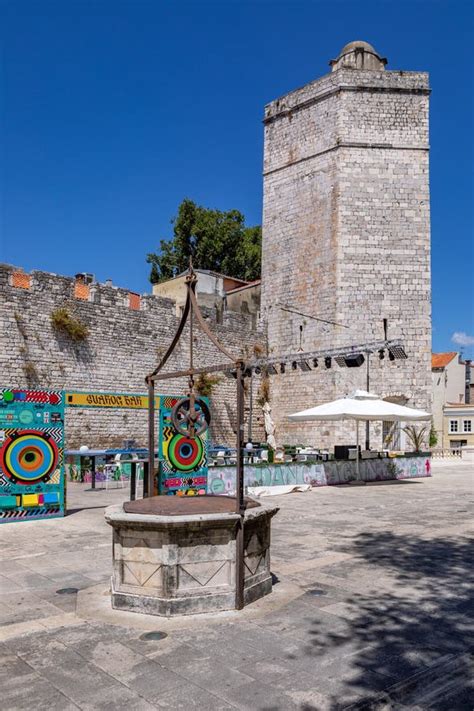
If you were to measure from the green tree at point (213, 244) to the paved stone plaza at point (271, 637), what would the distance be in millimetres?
31401

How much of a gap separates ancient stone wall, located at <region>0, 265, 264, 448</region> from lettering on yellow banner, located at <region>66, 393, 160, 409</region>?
21.7ft

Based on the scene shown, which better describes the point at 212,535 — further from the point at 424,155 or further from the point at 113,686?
the point at 424,155

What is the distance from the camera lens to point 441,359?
4188cm

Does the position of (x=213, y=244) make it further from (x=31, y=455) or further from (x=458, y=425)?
(x=31, y=455)

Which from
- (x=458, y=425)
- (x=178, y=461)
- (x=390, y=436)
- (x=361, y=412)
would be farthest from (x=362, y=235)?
(x=458, y=425)

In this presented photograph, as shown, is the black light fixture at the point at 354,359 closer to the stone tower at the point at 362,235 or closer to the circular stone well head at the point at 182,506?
the stone tower at the point at 362,235

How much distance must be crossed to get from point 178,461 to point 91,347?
7739mm

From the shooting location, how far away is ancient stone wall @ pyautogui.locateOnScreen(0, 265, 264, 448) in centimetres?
1634

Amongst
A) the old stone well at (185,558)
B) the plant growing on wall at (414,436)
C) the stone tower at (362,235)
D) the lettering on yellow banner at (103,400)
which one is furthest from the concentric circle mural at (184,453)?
the plant growing on wall at (414,436)

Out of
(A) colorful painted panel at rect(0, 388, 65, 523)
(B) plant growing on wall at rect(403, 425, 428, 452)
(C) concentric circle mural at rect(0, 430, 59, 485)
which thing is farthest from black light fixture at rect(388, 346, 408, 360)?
(C) concentric circle mural at rect(0, 430, 59, 485)

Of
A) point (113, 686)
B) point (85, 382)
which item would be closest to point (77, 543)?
point (113, 686)

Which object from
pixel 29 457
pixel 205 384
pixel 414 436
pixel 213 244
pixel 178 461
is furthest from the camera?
pixel 213 244

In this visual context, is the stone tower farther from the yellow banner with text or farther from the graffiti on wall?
the yellow banner with text

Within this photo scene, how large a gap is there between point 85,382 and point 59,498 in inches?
336
